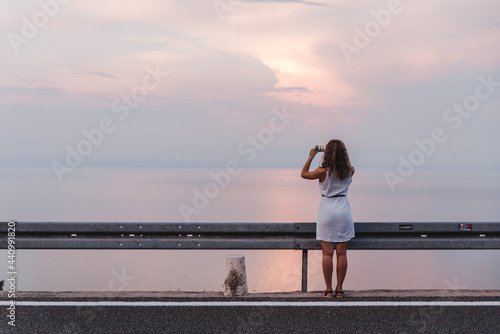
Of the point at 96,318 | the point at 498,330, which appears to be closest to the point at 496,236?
the point at 498,330

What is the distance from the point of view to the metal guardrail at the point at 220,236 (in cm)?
741

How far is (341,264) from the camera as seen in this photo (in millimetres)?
7277

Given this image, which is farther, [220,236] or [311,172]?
[220,236]

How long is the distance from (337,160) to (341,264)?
1314 millimetres

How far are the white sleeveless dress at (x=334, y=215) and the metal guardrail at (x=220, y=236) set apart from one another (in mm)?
307

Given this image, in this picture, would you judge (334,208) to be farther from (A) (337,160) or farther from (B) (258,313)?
(B) (258,313)

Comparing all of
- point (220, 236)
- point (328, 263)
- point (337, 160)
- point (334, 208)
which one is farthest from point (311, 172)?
point (220, 236)

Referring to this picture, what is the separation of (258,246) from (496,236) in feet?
10.4

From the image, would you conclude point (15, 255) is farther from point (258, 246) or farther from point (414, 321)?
point (414, 321)

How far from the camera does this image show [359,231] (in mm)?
7520

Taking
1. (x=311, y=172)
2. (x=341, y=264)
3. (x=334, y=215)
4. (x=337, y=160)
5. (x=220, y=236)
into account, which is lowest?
(x=341, y=264)

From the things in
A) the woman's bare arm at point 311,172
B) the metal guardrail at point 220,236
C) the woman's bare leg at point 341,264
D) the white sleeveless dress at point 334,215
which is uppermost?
the woman's bare arm at point 311,172

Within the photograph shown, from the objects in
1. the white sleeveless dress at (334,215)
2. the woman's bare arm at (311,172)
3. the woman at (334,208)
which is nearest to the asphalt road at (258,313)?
the woman at (334,208)

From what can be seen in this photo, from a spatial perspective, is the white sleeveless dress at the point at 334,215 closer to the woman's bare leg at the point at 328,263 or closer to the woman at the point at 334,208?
the woman at the point at 334,208
